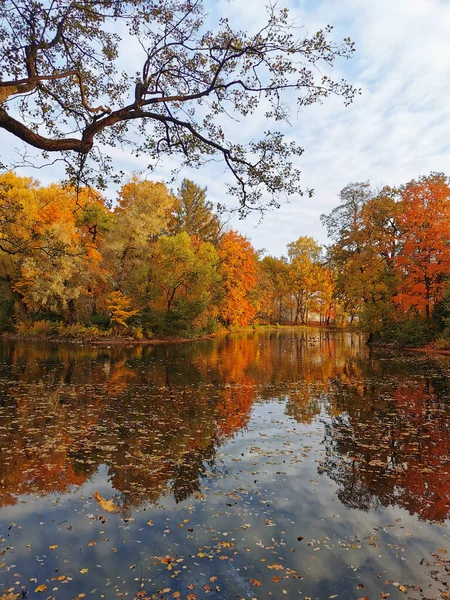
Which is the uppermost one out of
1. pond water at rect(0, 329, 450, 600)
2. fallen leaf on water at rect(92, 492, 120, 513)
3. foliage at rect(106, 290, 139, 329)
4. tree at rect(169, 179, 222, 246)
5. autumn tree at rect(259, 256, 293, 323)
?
tree at rect(169, 179, 222, 246)

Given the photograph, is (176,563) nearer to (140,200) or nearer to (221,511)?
(221,511)

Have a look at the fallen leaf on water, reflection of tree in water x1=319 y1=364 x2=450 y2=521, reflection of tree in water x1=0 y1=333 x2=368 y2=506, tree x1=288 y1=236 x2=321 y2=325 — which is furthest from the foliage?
tree x1=288 y1=236 x2=321 y2=325

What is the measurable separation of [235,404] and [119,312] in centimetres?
2307

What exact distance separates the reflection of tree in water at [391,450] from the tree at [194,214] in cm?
4702

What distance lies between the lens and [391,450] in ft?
27.7

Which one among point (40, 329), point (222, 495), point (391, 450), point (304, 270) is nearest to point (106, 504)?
point (222, 495)

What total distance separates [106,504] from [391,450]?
597cm

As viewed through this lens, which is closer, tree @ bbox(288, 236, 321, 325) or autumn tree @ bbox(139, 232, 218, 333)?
autumn tree @ bbox(139, 232, 218, 333)

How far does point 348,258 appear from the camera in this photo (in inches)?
1448

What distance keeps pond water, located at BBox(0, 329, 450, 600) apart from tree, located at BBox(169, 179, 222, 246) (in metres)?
46.7

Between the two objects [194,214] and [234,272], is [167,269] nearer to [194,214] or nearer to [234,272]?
[234,272]

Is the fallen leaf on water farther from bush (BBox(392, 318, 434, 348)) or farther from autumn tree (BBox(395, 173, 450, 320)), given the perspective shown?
bush (BBox(392, 318, 434, 348))

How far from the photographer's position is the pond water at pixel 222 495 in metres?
4.35

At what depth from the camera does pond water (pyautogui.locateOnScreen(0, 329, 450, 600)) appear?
14.3 feet
